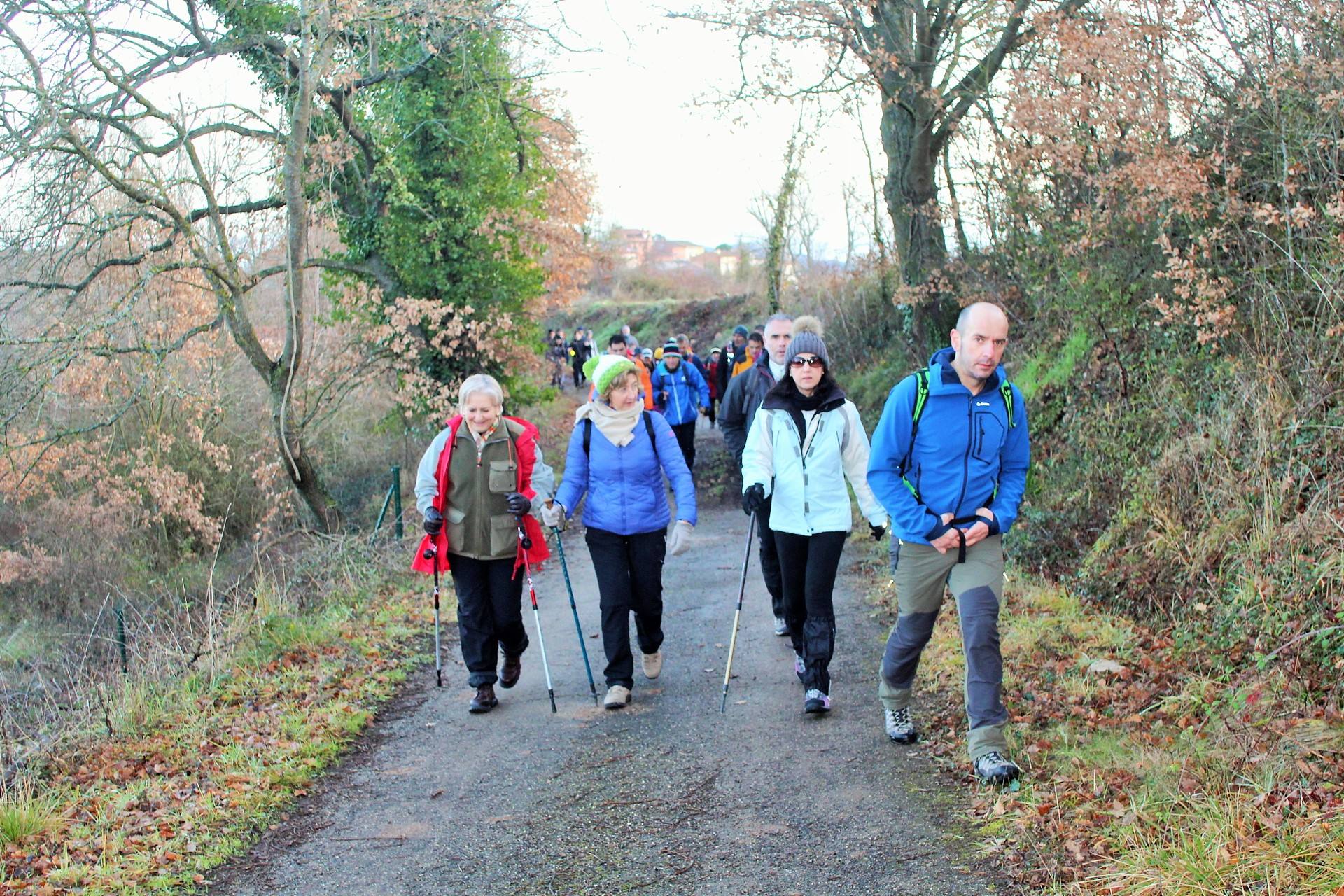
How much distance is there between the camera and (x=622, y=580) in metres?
6.91

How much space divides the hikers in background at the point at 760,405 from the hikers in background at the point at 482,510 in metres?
1.57

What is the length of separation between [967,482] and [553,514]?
2.50 meters

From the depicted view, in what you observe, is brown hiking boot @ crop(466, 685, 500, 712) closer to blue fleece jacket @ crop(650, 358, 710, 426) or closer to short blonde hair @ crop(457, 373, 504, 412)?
short blonde hair @ crop(457, 373, 504, 412)

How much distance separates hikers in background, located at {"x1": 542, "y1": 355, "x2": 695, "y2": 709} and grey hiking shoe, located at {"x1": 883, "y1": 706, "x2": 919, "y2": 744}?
1547mm

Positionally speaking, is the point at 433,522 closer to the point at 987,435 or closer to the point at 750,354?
the point at 987,435

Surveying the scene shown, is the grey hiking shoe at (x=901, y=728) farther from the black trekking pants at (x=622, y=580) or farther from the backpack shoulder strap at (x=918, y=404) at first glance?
the black trekking pants at (x=622, y=580)

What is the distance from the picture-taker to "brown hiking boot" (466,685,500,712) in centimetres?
696

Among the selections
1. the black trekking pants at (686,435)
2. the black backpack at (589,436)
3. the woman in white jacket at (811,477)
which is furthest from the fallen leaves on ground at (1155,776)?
the black trekking pants at (686,435)

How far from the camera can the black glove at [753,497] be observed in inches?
244

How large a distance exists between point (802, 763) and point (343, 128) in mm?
11994

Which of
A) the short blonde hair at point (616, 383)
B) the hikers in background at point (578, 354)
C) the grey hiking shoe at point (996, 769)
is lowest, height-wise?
the grey hiking shoe at point (996, 769)

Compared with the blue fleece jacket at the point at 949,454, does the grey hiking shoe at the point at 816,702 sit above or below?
below

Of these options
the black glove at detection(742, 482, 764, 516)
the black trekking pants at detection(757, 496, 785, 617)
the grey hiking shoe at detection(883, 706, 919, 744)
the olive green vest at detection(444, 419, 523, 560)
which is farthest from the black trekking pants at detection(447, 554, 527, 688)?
the grey hiking shoe at detection(883, 706, 919, 744)

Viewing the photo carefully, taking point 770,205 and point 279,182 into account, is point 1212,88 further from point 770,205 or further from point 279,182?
point 770,205
